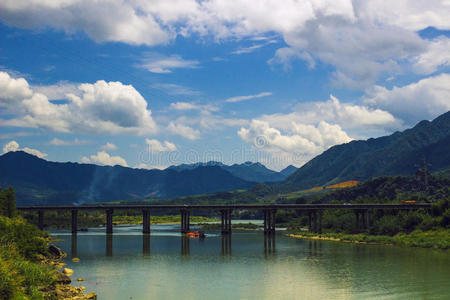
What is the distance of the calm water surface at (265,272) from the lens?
6431 cm

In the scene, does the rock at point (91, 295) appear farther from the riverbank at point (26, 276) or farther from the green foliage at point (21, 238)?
the green foliage at point (21, 238)

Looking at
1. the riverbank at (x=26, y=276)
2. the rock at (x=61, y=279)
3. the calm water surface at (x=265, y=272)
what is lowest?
the calm water surface at (x=265, y=272)

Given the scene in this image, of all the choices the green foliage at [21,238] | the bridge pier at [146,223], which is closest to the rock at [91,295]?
the green foliage at [21,238]

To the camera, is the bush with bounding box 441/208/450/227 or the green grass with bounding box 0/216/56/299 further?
the bush with bounding box 441/208/450/227

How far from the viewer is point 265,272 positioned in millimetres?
82625

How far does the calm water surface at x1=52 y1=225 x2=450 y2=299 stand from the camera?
6431 centimetres

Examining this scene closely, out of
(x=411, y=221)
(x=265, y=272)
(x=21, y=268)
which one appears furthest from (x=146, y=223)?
(x=21, y=268)

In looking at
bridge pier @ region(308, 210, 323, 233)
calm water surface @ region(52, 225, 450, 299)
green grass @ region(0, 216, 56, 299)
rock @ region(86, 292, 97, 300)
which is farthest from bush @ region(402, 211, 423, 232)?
rock @ region(86, 292, 97, 300)

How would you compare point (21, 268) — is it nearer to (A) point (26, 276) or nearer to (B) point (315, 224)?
(A) point (26, 276)

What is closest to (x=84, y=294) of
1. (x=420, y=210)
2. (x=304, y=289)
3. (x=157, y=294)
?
(x=157, y=294)

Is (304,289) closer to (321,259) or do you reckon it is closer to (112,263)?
(321,259)

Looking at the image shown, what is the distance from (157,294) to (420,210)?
114251mm

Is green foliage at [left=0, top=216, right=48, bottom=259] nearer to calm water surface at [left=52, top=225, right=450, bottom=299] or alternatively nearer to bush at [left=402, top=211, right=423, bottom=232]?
calm water surface at [left=52, top=225, right=450, bottom=299]

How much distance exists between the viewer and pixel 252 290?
65.9 m
